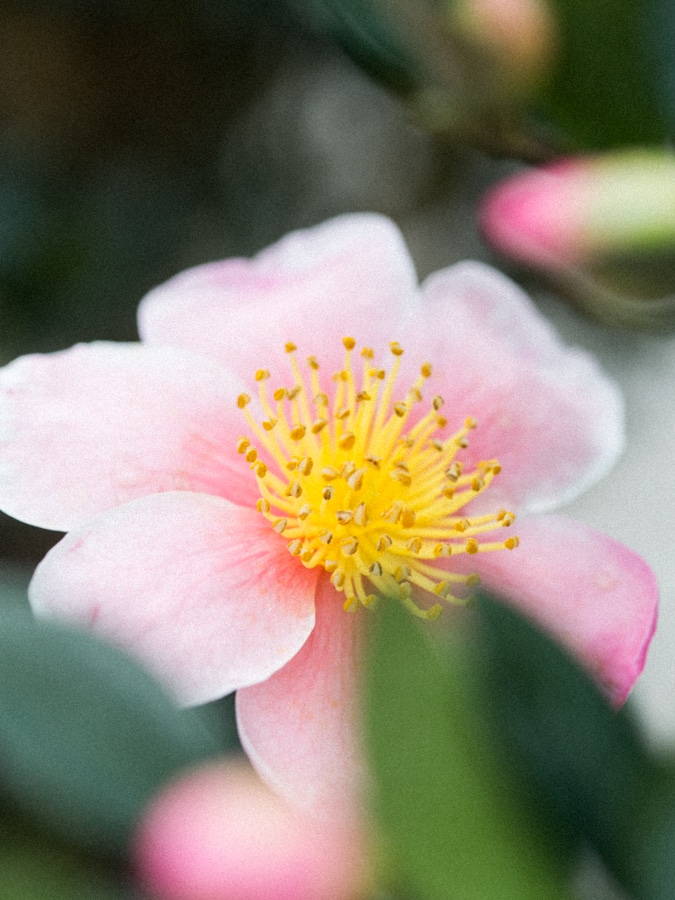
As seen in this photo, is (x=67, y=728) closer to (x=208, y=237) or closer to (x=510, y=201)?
(x=510, y=201)

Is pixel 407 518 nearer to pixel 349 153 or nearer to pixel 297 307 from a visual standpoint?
pixel 297 307

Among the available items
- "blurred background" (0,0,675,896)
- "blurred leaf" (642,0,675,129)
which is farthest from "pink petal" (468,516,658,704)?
"blurred leaf" (642,0,675,129)

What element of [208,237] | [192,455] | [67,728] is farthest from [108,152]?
[67,728]

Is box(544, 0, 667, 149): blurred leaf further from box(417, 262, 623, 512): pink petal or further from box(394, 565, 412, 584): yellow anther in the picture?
box(394, 565, 412, 584): yellow anther

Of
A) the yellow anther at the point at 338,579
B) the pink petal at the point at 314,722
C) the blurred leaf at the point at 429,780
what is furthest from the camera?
the yellow anther at the point at 338,579

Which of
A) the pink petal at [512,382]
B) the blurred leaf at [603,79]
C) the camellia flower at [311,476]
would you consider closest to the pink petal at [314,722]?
the camellia flower at [311,476]

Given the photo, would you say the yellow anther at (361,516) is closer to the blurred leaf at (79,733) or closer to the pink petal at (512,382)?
the pink petal at (512,382)

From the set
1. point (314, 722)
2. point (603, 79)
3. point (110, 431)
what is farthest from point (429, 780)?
point (603, 79)
